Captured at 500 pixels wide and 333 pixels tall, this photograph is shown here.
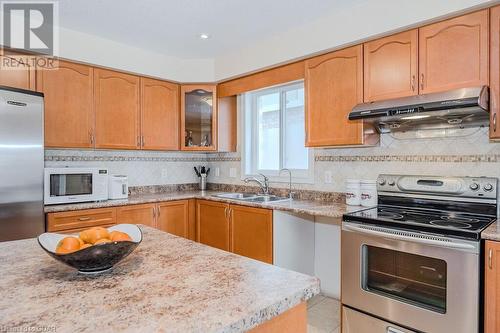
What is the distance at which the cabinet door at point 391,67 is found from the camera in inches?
83.8

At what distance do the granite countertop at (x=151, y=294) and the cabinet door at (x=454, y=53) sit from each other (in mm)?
1714

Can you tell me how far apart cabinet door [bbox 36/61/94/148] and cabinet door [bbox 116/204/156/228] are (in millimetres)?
692

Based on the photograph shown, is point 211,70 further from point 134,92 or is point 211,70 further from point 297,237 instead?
point 297,237

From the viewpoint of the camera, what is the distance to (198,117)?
12.1 ft

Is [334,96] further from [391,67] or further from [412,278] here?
[412,278]

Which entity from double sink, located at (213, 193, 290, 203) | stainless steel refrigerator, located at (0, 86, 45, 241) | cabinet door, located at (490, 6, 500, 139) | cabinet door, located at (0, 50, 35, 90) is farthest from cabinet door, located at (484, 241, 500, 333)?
cabinet door, located at (0, 50, 35, 90)

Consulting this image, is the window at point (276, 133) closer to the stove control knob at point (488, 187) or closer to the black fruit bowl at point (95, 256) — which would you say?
the stove control knob at point (488, 187)

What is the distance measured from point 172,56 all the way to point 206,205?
5.54 feet

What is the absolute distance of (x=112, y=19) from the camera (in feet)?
8.31

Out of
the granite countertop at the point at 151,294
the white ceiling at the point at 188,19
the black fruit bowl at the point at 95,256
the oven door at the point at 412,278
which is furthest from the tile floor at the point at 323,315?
the white ceiling at the point at 188,19

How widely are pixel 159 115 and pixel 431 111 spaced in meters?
2.62

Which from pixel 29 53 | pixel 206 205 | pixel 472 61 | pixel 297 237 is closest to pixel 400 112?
pixel 472 61

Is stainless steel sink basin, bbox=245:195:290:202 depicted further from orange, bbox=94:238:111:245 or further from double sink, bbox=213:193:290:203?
orange, bbox=94:238:111:245

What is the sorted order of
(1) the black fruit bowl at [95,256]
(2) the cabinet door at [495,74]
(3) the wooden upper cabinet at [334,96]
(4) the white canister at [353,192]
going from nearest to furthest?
(1) the black fruit bowl at [95,256]
(2) the cabinet door at [495,74]
(3) the wooden upper cabinet at [334,96]
(4) the white canister at [353,192]
